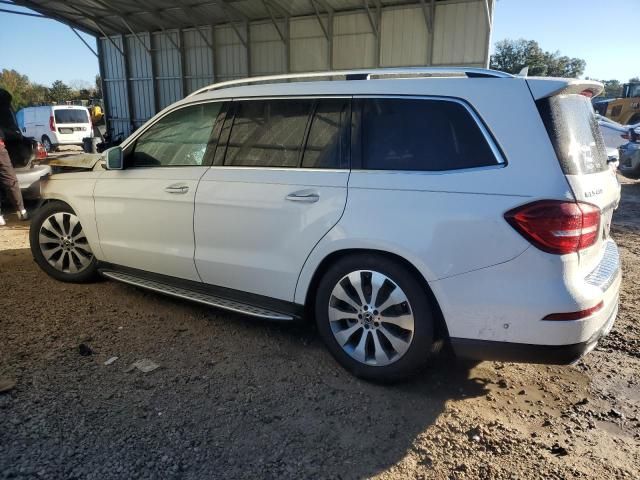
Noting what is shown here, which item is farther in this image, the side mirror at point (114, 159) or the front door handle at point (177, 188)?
the side mirror at point (114, 159)

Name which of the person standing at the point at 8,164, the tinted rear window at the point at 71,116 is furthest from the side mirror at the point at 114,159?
the tinted rear window at the point at 71,116

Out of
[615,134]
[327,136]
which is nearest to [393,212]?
[327,136]

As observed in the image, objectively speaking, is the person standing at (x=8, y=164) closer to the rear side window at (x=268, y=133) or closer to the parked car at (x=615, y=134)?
the rear side window at (x=268, y=133)

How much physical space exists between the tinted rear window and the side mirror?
70.7 ft

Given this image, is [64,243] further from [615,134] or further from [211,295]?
[615,134]

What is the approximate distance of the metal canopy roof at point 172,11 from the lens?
14.1 meters

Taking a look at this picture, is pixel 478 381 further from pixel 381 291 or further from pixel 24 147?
pixel 24 147

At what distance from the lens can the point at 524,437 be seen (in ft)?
8.48

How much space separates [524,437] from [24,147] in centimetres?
837

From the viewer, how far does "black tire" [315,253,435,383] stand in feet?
9.04

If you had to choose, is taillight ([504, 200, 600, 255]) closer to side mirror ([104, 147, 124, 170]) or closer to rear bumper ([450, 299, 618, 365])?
rear bumper ([450, 299, 618, 365])

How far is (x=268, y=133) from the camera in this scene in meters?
3.44

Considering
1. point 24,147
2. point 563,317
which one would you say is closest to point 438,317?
point 563,317

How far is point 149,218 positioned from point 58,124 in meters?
22.0
